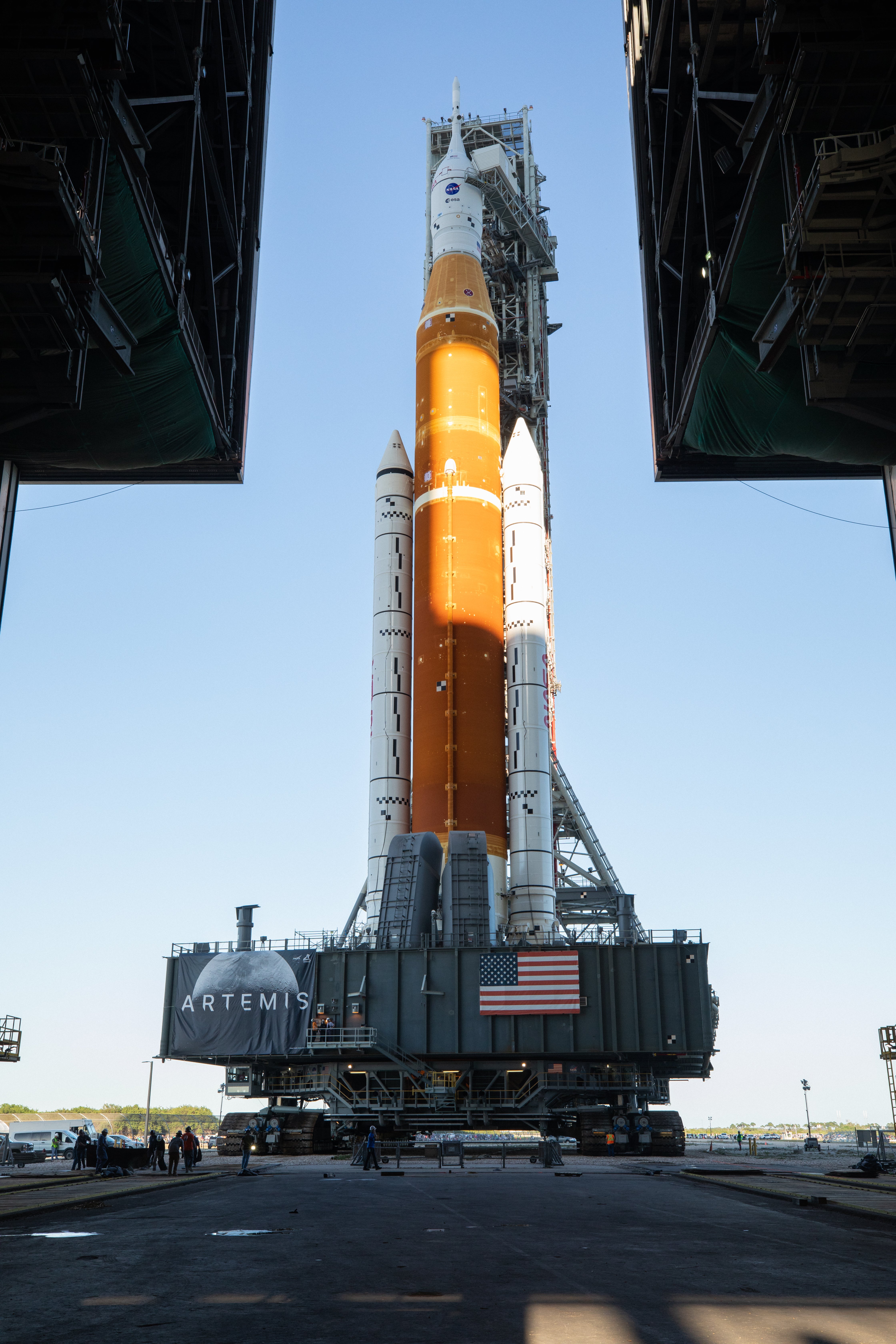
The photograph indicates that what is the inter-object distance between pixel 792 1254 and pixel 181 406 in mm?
18949

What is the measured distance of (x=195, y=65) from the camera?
71.0 ft

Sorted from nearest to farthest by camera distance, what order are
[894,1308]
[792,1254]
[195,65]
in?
[894,1308], [792,1254], [195,65]

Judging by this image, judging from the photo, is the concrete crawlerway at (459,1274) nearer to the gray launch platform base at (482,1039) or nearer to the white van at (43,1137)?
the gray launch platform base at (482,1039)

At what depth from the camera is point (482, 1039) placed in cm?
3941

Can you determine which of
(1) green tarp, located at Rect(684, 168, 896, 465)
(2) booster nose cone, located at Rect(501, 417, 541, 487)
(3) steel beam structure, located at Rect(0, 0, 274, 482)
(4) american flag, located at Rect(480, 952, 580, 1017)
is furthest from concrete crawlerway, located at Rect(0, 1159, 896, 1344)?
(2) booster nose cone, located at Rect(501, 417, 541, 487)

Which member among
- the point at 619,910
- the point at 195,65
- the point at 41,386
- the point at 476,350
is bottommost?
the point at 619,910

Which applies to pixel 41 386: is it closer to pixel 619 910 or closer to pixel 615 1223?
pixel 615 1223

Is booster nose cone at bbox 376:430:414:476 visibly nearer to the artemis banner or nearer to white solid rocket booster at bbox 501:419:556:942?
white solid rocket booster at bbox 501:419:556:942

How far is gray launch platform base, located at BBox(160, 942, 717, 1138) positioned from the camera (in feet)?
128

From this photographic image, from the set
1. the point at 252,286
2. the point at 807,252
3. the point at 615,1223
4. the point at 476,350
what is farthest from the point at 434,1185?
the point at 476,350

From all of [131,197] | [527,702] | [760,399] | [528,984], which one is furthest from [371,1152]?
[131,197]

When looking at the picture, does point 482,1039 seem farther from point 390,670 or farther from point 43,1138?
point 43,1138

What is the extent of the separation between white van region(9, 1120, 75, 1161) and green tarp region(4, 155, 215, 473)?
3107 centimetres

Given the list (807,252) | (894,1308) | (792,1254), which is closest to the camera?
(894,1308)
